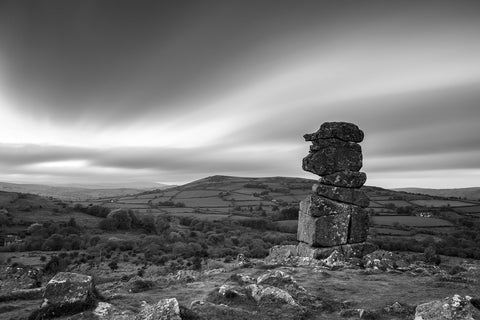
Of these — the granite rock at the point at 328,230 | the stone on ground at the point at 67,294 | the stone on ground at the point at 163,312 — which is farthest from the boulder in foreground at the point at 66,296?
the granite rock at the point at 328,230

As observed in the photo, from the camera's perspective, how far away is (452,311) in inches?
272

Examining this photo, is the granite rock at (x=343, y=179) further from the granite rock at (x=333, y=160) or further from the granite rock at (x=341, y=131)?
the granite rock at (x=341, y=131)

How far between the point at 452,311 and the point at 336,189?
14.3 metres

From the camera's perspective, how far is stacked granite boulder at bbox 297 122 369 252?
20.2 metres

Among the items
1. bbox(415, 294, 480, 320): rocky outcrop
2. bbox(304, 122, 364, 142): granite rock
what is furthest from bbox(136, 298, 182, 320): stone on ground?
bbox(304, 122, 364, 142): granite rock

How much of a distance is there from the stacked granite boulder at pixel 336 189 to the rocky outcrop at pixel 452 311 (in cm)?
1271

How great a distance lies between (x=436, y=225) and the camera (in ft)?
193

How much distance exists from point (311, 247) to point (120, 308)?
13282 mm

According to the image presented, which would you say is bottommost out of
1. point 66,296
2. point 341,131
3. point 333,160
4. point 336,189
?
point 66,296

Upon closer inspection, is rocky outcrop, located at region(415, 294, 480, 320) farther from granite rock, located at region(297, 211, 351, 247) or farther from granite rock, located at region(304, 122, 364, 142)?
granite rock, located at region(304, 122, 364, 142)

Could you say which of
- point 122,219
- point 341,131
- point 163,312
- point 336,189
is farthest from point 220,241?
point 163,312

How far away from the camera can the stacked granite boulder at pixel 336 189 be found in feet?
66.3

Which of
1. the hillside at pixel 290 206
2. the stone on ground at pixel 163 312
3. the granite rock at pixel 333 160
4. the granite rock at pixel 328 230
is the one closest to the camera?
the stone on ground at pixel 163 312

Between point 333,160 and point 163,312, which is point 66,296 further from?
point 333,160
